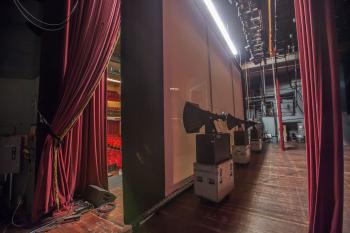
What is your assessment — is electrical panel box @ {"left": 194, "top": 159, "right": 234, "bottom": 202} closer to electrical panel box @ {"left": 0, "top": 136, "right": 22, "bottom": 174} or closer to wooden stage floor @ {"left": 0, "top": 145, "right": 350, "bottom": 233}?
wooden stage floor @ {"left": 0, "top": 145, "right": 350, "bottom": 233}

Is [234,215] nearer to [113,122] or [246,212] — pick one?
[246,212]

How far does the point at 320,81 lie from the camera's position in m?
0.99

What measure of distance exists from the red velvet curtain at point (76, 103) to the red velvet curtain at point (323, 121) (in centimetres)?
210

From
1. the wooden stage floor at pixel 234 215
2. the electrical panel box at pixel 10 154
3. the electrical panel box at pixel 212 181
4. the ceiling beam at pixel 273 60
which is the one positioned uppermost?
the ceiling beam at pixel 273 60

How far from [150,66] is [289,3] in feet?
13.9

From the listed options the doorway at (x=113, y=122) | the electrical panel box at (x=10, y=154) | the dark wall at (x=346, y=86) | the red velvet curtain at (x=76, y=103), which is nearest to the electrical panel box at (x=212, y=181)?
the red velvet curtain at (x=76, y=103)

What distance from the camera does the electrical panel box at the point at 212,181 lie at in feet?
5.90

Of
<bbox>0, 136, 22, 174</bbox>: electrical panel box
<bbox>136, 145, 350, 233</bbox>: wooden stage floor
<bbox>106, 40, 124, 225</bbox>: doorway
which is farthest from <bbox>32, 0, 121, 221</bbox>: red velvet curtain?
<bbox>136, 145, 350, 233</bbox>: wooden stage floor

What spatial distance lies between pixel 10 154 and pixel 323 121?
3.02m

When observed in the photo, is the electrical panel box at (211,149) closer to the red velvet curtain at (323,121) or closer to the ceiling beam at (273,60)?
the red velvet curtain at (323,121)

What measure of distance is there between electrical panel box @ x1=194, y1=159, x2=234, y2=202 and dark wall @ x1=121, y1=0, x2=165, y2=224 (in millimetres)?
435

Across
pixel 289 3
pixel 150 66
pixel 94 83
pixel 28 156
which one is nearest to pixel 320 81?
pixel 150 66

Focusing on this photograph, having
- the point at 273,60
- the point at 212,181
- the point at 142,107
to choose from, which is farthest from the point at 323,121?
the point at 273,60

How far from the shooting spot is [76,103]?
6.63 ft
